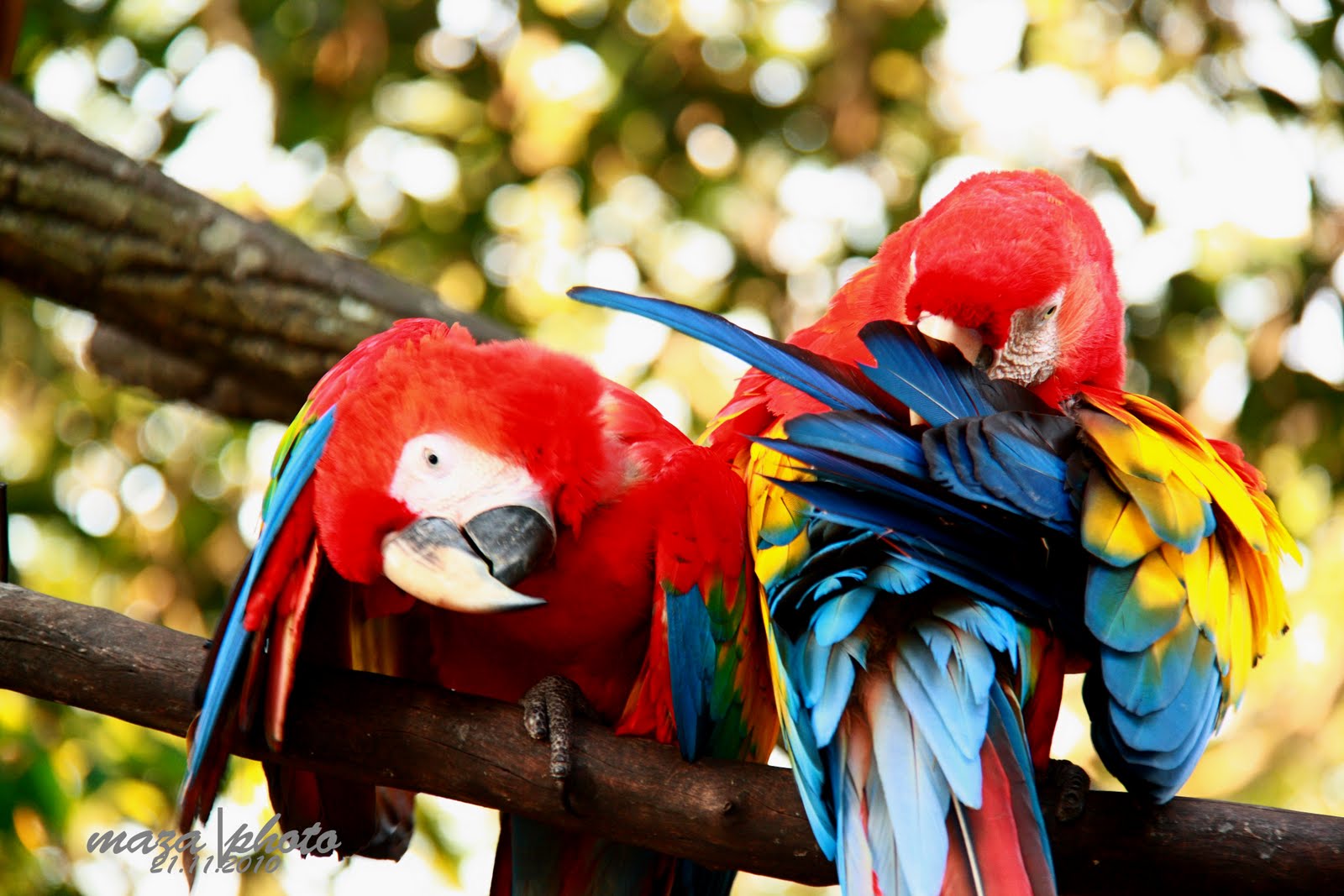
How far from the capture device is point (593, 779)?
1330mm

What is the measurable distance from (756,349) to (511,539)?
0.32 meters

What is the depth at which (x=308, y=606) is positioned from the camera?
140 cm

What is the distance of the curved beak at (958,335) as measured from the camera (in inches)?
62.9

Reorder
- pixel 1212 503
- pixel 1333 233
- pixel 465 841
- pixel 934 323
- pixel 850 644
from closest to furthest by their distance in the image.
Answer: pixel 850 644 → pixel 1212 503 → pixel 934 323 → pixel 1333 233 → pixel 465 841

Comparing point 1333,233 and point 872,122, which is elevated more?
point 1333,233

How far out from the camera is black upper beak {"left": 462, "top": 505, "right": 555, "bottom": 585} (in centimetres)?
A: 134

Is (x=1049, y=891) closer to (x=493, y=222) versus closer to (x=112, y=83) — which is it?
(x=493, y=222)

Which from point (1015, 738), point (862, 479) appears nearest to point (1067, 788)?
point (1015, 738)

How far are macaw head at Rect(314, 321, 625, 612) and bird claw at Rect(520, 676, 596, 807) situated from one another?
0.49ft

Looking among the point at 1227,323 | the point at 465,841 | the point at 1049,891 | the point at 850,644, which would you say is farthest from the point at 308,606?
the point at 1227,323

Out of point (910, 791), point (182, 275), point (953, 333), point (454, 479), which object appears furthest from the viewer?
point (182, 275)

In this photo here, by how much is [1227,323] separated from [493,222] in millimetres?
1754

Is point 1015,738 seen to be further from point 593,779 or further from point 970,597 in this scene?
point 593,779

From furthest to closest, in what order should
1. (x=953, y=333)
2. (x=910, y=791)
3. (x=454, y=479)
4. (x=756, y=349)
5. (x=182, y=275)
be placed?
(x=182, y=275)
(x=953, y=333)
(x=454, y=479)
(x=756, y=349)
(x=910, y=791)
